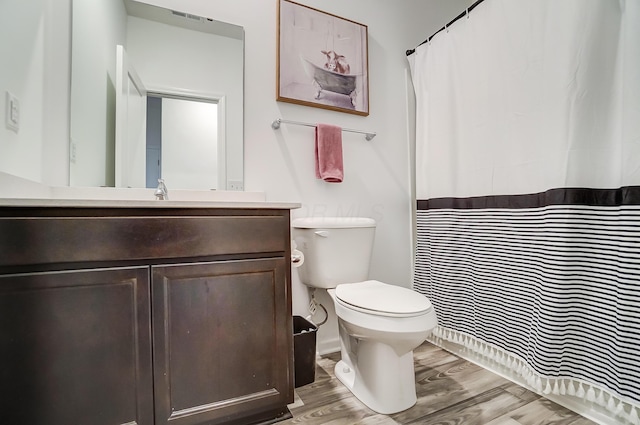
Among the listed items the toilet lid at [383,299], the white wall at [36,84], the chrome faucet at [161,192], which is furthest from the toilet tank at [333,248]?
the white wall at [36,84]

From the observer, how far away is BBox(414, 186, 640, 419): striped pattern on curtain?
1020 mm

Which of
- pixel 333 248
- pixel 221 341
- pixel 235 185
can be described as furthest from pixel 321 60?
pixel 221 341

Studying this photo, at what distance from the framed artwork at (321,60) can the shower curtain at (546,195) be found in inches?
21.0

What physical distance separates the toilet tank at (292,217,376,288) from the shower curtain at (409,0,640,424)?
505mm

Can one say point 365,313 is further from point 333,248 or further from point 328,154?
point 328,154

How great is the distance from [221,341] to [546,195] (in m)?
1.41

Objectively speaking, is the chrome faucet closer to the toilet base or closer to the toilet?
the toilet

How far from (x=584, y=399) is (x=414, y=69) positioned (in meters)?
1.97

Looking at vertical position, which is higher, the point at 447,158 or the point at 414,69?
the point at 414,69

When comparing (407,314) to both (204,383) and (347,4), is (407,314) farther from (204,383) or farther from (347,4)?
(347,4)

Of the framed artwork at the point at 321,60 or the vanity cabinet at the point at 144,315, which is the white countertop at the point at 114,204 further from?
the framed artwork at the point at 321,60

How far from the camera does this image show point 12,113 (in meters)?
0.98

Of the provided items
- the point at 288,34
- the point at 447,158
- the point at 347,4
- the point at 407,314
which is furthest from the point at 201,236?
the point at 347,4

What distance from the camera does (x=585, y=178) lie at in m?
1.13
